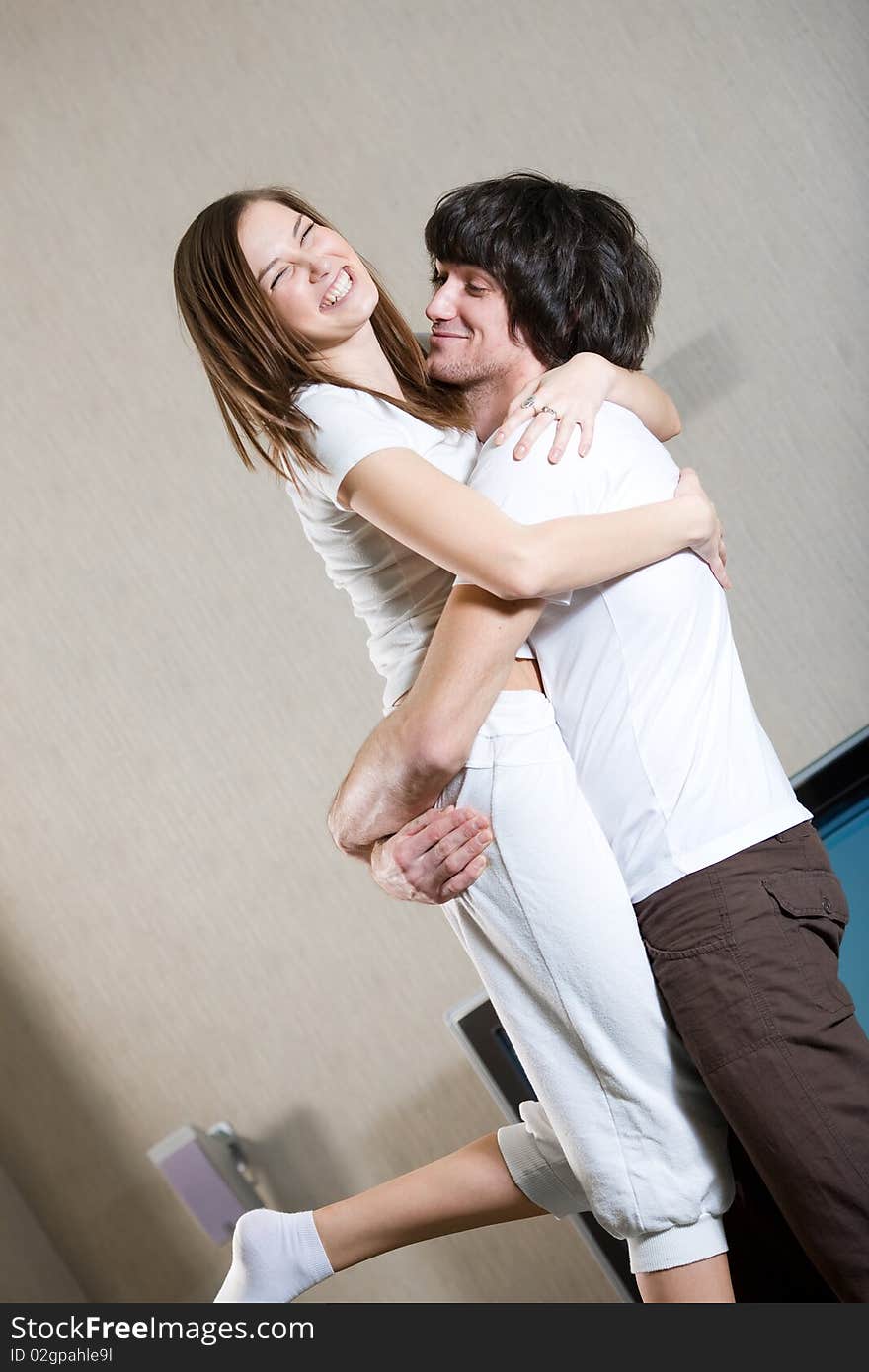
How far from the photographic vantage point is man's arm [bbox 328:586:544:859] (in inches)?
43.6

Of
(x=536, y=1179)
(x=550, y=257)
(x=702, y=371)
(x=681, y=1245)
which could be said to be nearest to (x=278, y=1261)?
(x=536, y=1179)

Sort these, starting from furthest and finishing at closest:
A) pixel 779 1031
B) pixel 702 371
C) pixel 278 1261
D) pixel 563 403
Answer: pixel 702 371, pixel 278 1261, pixel 563 403, pixel 779 1031

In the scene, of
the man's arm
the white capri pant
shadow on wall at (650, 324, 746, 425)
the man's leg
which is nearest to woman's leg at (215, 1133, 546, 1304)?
the white capri pant

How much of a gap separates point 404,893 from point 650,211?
5.27 ft

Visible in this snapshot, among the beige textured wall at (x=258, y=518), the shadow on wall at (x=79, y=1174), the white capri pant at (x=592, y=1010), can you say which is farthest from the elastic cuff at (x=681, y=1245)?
the shadow on wall at (x=79, y=1174)

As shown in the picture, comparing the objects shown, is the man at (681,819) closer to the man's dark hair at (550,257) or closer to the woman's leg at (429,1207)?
the man's dark hair at (550,257)

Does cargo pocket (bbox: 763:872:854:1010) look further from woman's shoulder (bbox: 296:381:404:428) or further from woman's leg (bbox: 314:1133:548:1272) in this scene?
woman's shoulder (bbox: 296:381:404:428)

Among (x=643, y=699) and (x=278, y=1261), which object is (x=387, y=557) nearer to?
(x=643, y=699)

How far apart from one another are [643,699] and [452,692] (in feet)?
0.63

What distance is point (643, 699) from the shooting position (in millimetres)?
1159

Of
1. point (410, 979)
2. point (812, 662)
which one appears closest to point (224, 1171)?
point (410, 979)

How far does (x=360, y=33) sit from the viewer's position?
Answer: 2227 millimetres

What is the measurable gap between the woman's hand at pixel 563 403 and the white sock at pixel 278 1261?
0.93m

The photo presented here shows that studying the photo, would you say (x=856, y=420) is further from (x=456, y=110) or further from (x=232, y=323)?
(x=232, y=323)
